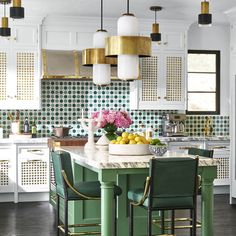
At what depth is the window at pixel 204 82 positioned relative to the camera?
9.38 meters

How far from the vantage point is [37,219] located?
676 centimetres

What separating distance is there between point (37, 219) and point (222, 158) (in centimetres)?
327

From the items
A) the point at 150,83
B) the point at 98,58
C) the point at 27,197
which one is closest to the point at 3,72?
the point at 27,197

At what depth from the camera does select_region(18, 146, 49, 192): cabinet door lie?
316 inches

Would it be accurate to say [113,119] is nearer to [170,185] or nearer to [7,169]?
[170,185]

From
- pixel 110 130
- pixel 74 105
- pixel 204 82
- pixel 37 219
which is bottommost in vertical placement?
pixel 37 219

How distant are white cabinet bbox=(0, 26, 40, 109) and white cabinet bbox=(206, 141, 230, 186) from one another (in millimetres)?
2693

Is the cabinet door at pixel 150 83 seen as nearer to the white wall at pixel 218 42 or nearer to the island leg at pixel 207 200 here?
the white wall at pixel 218 42

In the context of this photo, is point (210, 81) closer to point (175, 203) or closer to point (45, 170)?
point (45, 170)

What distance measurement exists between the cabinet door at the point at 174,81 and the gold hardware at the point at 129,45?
399 centimetres

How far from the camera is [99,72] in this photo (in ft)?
18.3

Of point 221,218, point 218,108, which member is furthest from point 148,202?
point 218,108

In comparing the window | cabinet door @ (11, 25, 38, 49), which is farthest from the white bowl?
the window

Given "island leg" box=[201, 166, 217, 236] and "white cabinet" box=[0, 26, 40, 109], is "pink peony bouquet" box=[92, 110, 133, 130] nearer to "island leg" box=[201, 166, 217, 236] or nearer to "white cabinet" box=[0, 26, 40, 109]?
"island leg" box=[201, 166, 217, 236]
